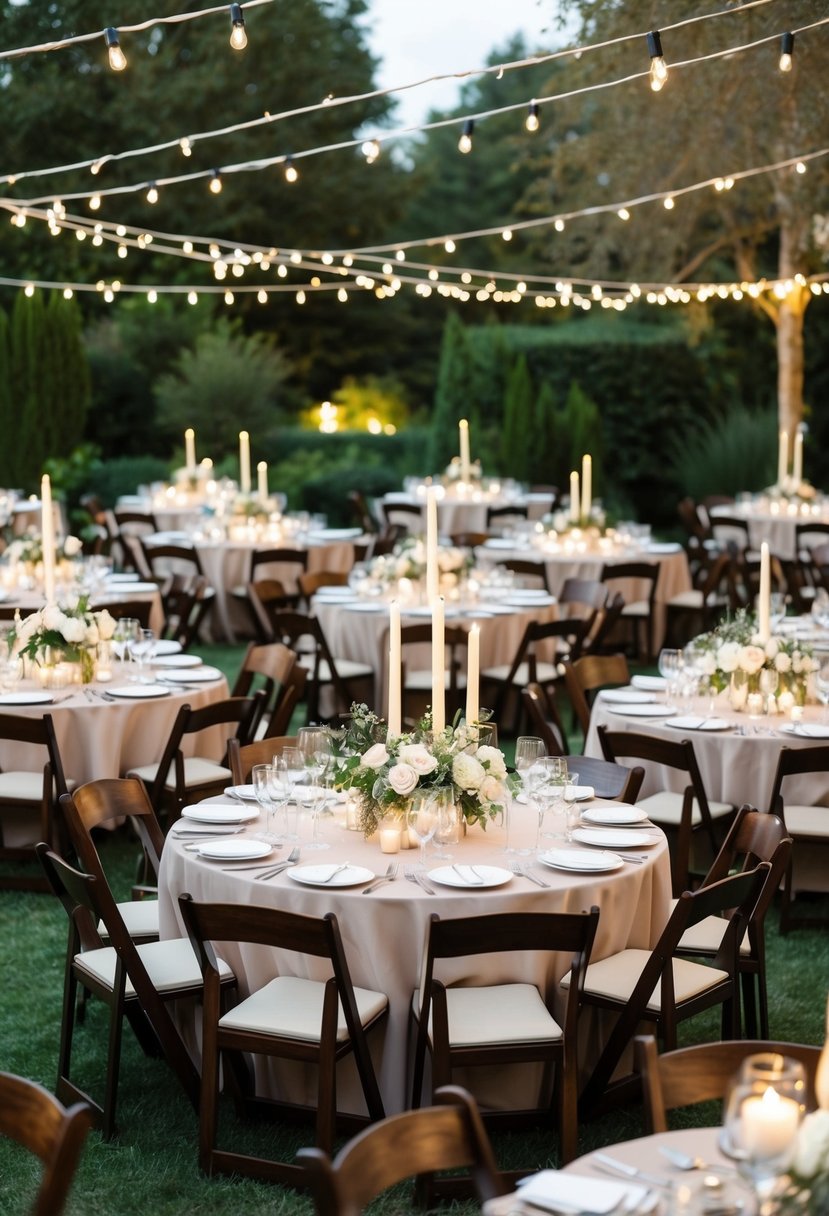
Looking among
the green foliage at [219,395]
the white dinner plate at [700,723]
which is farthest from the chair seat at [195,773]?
the green foliage at [219,395]

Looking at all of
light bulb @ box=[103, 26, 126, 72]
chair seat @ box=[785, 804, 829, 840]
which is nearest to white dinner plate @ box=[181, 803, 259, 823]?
chair seat @ box=[785, 804, 829, 840]

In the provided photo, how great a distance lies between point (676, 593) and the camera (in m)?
12.5

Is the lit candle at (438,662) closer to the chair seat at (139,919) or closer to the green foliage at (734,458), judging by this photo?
the chair seat at (139,919)

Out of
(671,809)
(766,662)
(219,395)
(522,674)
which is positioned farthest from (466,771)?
(219,395)

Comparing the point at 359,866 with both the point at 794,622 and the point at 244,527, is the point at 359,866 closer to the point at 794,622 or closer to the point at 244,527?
the point at 794,622

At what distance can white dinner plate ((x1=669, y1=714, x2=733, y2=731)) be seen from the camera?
660cm

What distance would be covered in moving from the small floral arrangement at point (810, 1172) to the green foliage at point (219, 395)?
18028mm

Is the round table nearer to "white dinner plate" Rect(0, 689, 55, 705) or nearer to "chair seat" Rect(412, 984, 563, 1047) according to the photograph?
"chair seat" Rect(412, 984, 563, 1047)

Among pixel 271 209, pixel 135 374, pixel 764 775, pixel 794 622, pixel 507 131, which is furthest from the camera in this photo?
pixel 507 131

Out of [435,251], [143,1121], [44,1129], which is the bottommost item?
[143,1121]

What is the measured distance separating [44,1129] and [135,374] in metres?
19.9

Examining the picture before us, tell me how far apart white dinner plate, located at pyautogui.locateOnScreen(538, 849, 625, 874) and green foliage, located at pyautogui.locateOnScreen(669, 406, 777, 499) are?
15.0m

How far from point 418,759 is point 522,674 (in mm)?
4789

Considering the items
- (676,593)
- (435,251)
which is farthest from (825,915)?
(435,251)
